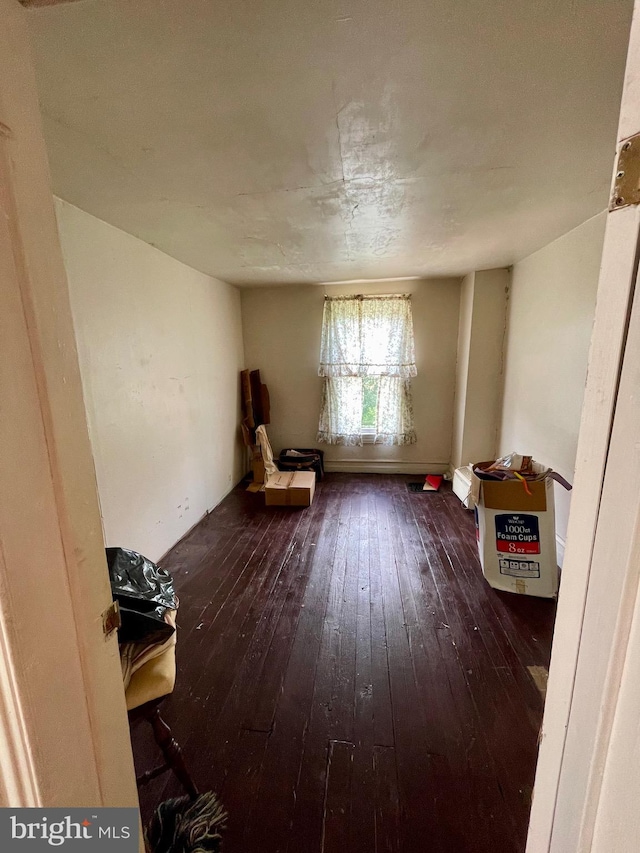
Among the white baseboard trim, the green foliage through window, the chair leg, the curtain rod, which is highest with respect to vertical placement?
the curtain rod

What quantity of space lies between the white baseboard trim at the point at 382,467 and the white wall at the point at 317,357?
0.04 ft

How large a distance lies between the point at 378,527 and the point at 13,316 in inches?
117

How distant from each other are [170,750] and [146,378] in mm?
2057

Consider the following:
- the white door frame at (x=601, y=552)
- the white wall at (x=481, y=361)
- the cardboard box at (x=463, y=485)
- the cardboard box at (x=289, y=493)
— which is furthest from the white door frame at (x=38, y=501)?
the white wall at (x=481, y=361)

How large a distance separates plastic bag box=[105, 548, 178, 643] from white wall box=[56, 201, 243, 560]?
93cm

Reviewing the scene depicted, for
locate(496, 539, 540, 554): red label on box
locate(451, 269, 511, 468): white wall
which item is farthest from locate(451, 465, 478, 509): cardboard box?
locate(496, 539, 540, 554): red label on box

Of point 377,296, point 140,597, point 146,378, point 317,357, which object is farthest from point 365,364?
point 140,597

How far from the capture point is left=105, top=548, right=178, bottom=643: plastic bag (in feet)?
3.21

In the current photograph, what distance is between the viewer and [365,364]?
414 cm

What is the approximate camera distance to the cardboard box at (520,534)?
207 cm

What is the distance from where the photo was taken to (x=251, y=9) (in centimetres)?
81

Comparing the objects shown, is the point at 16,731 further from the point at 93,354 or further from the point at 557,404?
the point at 557,404

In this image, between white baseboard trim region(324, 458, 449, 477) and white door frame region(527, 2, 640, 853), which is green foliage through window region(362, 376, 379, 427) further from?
white door frame region(527, 2, 640, 853)

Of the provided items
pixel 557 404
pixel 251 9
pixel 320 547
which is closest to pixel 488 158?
pixel 251 9
